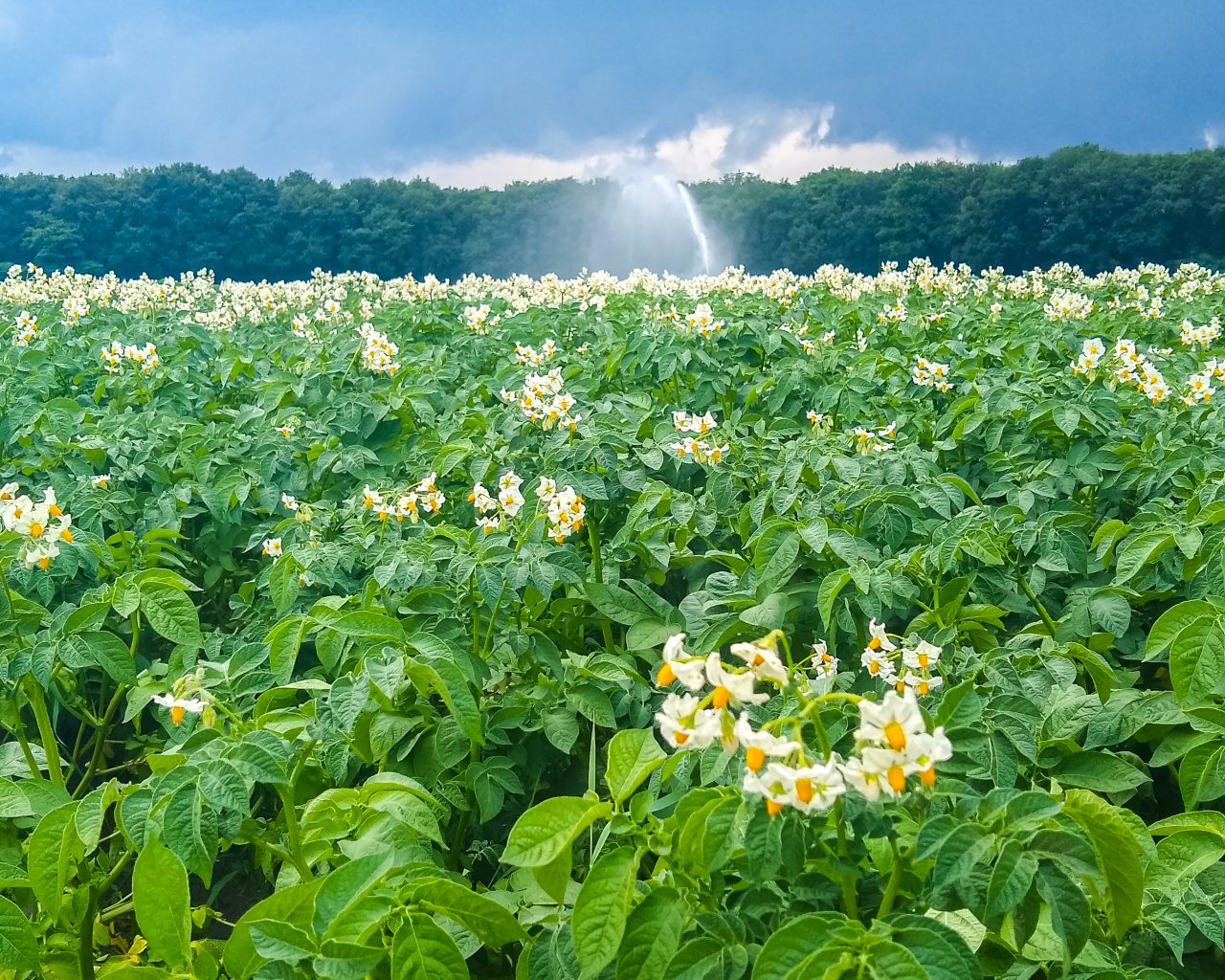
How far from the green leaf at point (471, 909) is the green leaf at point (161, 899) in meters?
0.32

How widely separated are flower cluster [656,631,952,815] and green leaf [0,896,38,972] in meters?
1.00

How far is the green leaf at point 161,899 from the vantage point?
1.27 metres

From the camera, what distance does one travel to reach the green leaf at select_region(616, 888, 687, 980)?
1118mm

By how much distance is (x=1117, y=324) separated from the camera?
621 centimetres

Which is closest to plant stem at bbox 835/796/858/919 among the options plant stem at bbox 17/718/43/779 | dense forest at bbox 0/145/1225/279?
plant stem at bbox 17/718/43/779

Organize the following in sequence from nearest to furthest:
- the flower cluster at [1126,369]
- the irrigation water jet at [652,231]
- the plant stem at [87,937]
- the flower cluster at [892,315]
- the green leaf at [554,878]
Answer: the green leaf at [554,878] → the plant stem at [87,937] → the flower cluster at [1126,369] → the flower cluster at [892,315] → the irrigation water jet at [652,231]

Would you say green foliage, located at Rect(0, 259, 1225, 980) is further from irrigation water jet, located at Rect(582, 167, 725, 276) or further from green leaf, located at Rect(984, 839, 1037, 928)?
irrigation water jet, located at Rect(582, 167, 725, 276)

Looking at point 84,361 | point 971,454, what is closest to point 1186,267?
point 971,454

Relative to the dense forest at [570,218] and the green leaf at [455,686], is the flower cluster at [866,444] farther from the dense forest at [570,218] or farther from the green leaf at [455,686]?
the dense forest at [570,218]

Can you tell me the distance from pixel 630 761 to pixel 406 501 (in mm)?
1526

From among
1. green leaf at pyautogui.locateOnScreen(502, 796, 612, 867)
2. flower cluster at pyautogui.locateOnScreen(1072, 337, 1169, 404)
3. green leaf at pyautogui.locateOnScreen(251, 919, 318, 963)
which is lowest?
green leaf at pyautogui.locateOnScreen(251, 919, 318, 963)

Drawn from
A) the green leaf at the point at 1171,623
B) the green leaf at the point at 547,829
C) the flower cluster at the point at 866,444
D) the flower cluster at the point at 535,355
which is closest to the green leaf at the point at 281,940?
the green leaf at the point at 547,829

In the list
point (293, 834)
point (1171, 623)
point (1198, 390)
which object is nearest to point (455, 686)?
point (293, 834)

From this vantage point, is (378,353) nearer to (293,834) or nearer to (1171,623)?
(293,834)
